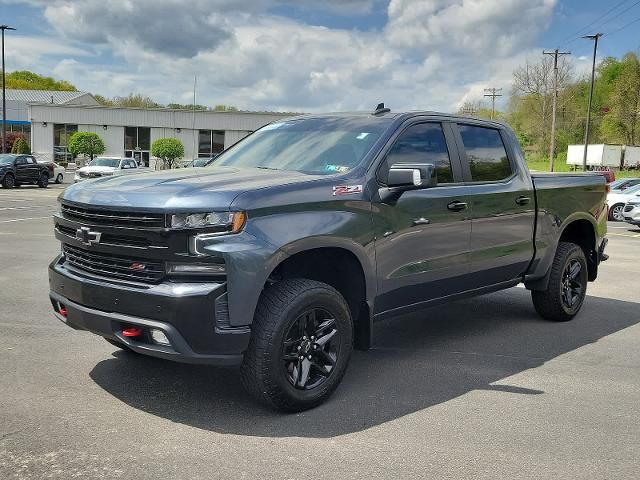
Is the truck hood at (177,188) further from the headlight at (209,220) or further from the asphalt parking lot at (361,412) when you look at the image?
the asphalt parking lot at (361,412)

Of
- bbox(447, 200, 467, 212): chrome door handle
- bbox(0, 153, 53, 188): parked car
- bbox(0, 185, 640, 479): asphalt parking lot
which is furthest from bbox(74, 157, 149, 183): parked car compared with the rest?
bbox(447, 200, 467, 212): chrome door handle

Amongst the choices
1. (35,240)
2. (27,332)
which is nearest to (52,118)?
(35,240)

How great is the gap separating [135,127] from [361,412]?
62.4m

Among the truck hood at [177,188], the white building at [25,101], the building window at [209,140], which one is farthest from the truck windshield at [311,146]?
the white building at [25,101]

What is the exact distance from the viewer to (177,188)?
394cm

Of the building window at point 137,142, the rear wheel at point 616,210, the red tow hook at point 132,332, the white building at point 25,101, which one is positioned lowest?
the rear wheel at point 616,210

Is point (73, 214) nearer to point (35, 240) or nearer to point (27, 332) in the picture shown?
point (27, 332)

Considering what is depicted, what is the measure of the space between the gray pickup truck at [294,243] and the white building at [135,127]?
186 feet

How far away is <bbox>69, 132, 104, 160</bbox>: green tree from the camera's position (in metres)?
55.8

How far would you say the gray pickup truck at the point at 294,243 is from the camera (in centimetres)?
377

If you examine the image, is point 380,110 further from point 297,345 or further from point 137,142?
point 137,142

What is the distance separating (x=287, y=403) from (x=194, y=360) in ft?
2.17

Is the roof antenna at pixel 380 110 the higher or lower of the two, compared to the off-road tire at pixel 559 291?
higher

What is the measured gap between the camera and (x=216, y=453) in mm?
3582
